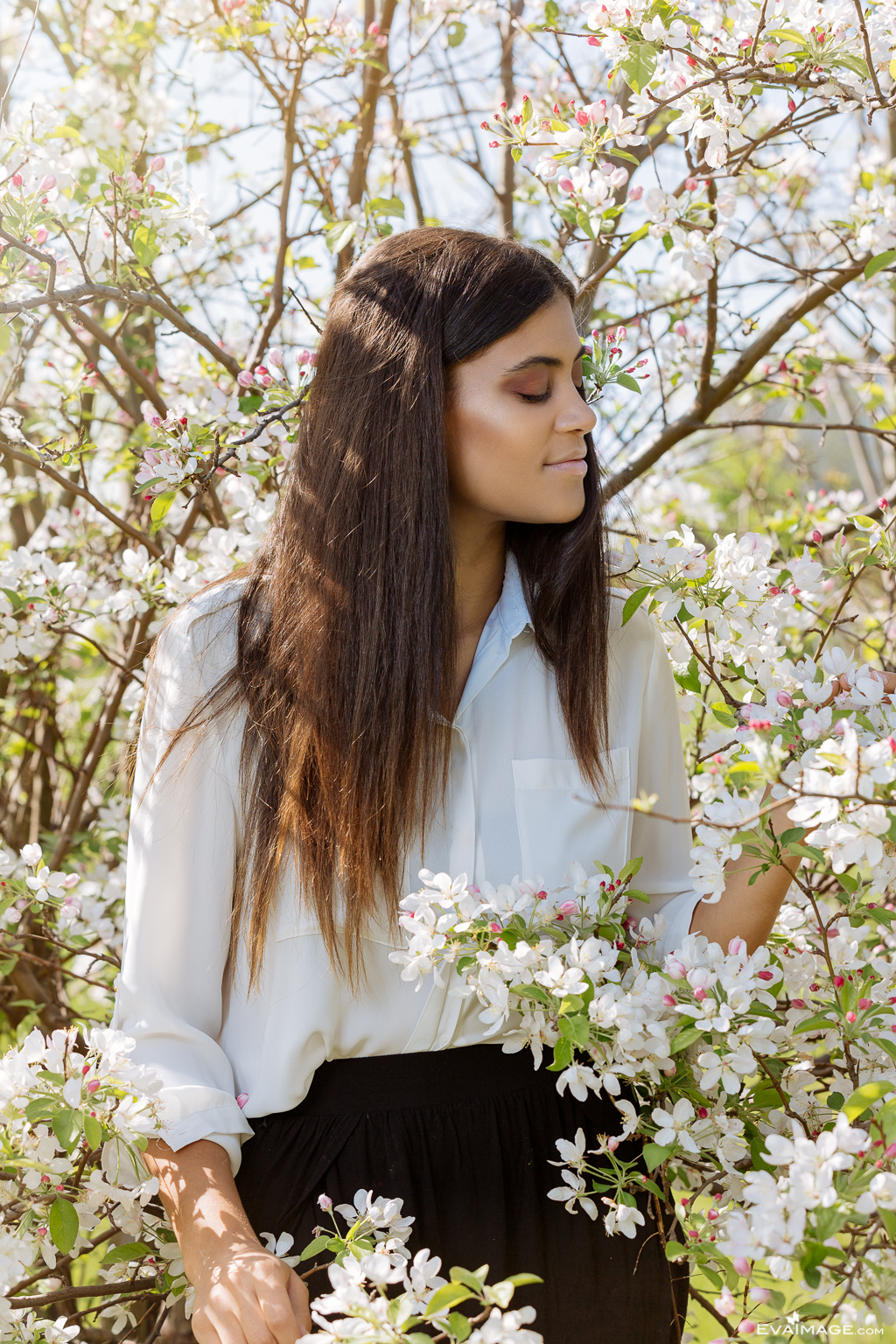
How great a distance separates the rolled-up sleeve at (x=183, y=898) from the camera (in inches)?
51.7

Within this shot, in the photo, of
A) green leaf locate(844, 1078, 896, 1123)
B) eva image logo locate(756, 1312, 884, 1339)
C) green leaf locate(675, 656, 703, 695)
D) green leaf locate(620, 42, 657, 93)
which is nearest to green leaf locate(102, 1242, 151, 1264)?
eva image logo locate(756, 1312, 884, 1339)

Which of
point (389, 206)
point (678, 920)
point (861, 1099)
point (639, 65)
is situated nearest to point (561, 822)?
point (678, 920)

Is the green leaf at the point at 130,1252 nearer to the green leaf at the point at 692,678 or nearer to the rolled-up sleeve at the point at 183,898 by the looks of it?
the rolled-up sleeve at the point at 183,898

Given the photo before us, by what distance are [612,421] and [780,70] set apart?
1.03 metres

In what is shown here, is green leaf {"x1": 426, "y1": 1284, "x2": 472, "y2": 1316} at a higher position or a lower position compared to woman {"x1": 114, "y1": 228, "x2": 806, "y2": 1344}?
Answer: lower

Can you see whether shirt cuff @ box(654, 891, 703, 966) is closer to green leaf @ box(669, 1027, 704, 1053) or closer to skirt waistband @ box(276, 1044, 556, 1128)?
skirt waistband @ box(276, 1044, 556, 1128)

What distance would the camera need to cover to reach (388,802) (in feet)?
4.58

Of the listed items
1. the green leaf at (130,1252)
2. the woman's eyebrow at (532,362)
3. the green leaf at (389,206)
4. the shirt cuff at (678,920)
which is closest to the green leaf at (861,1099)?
the shirt cuff at (678,920)

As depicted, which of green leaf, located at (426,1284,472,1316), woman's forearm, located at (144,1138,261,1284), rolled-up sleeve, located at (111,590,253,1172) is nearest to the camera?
green leaf, located at (426,1284,472,1316)

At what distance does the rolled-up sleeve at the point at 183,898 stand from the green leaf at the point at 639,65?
0.91 meters

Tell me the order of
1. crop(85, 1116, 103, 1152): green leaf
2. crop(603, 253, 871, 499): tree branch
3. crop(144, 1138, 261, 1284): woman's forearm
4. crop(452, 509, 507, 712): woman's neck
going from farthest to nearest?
crop(603, 253, 871, 499): tree branch, crop(452, 509, 507, 712): woman's neck, crop(144, 1138, 261, 1284): woman's forearm, crop(85, 1116, 103, 1152): green leaf

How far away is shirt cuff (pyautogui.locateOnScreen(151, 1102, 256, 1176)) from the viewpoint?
4.12 feet

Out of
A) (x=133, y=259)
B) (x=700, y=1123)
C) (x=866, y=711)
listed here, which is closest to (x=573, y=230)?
(x=133, y=259)

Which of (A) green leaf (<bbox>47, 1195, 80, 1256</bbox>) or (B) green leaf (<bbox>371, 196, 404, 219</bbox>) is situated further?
(B) green leaf (<bbox>371, 196, 404, 219</bbox>)
